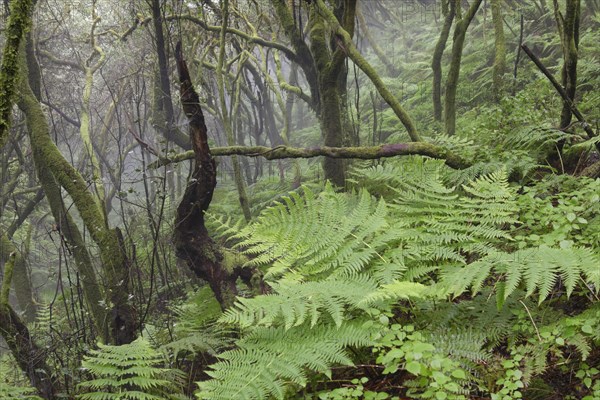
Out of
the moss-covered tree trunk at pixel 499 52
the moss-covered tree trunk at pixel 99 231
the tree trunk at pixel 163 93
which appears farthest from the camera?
the tree trunk at pixel 163 93

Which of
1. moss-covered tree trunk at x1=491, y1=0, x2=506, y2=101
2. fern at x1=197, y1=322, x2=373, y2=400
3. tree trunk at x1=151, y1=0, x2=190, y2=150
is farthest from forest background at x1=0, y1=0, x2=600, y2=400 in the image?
tree trunk at x1=151, y1=0, x2=190, y2=150

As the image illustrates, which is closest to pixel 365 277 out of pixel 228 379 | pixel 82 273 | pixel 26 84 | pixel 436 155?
pixel 228 379

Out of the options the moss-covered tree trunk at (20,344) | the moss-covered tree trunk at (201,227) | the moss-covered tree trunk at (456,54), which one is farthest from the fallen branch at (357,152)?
the moss-covered tree trunk at (456,54)

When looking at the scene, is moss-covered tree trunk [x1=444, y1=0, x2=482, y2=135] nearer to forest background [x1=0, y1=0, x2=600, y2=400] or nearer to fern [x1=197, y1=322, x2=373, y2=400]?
forest background [x1=0, y1=0, x2=600, y2=400]

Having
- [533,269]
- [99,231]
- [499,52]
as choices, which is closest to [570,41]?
[533,269]

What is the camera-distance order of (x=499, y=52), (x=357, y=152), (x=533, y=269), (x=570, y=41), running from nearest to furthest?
(x=533, y=269) < (x=570, y=41) < (x=357, y=152) < (x=499, y=52)

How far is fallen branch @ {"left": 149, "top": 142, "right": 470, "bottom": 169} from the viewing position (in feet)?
11.6

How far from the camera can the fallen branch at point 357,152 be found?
353cm

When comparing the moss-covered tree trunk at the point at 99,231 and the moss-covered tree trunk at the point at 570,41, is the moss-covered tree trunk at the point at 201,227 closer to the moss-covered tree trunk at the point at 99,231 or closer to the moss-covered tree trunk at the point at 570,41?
the moss-covered tree trunk at the point at 99,231

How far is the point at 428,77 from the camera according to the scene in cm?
1093

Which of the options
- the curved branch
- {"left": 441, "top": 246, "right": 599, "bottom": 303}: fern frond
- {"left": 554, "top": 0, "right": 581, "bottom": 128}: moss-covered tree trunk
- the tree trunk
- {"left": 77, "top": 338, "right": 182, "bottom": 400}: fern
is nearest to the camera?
{"left": 441, "top": 246, "right": 599, "bottom": 303}: fern frond

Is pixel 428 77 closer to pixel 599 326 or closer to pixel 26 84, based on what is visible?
pixel 26 84

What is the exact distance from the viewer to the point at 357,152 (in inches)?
148

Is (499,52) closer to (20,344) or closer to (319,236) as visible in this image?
(319,236)
